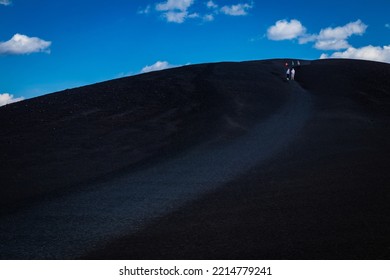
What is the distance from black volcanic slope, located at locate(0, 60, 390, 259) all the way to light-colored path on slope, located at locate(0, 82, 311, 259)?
0.17ft

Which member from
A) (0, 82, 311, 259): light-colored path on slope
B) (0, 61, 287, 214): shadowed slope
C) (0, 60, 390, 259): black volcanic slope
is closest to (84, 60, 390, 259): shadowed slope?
(0, 60, 390, 259): black volcanic slope

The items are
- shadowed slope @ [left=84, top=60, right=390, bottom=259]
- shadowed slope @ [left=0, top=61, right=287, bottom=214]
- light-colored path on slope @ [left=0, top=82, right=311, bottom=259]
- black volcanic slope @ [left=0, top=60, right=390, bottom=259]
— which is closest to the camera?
shadowed slope @ [left=84, top=60, right=390, bottom=259]

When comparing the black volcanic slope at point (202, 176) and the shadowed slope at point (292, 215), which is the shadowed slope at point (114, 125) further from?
the shadowed slope at point (292, 215)

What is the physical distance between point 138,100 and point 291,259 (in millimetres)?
24562

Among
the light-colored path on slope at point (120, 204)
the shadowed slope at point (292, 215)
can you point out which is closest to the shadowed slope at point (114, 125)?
the light-colored path on slope at point (120, 204)

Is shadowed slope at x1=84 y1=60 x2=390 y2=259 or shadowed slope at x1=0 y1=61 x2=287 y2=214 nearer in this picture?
shadowed slope at x1=84 y1=60 x2=390 y2=259

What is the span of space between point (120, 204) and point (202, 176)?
134 inches

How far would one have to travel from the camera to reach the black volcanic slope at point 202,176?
7.14 m

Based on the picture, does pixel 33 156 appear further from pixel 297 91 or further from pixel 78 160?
pixel 297 91

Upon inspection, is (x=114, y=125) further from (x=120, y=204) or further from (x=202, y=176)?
(x=120, y=204)

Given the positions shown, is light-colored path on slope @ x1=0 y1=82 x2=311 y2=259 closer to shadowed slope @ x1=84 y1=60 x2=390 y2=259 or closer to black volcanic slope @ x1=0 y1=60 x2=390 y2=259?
black volcanic slope @ x1=0 y1=60 x2=390 y2=259

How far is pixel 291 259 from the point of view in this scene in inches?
243

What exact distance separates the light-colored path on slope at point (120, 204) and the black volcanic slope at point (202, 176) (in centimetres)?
5

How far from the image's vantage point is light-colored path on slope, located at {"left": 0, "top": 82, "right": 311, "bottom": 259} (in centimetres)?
762
